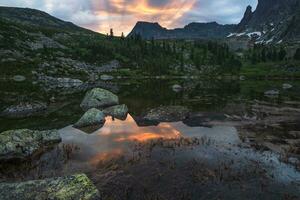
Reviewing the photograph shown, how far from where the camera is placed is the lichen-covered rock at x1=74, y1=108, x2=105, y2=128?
3875 centimetres

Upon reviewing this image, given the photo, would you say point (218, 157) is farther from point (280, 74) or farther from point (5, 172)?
point (280, 74)

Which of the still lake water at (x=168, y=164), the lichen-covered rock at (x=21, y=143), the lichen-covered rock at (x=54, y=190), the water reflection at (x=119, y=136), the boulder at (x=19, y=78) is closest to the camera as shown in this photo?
the lichen-covered rock at (x=54, y=190)

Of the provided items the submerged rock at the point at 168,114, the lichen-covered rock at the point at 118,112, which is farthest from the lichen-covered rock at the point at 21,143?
the submerged rock at the point at 168,114

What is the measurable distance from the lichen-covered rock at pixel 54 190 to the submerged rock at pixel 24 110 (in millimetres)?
30786

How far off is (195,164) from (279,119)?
971 inches

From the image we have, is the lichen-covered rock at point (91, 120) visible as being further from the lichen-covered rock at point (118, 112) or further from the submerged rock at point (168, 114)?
the submerged rock at point (168, 114)

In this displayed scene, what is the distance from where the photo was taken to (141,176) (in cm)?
2170

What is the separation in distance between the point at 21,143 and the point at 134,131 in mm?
13118

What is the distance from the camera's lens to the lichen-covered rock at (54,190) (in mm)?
17064

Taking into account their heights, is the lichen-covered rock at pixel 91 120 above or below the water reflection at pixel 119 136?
above

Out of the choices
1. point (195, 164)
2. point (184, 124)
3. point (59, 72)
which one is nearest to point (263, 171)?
point (195, 164)

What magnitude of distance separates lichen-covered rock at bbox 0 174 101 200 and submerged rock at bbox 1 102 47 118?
30.8 m

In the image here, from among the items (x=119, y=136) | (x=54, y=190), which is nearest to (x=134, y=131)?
(x=119, y=136)

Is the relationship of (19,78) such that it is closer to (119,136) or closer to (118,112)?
(118,112)
